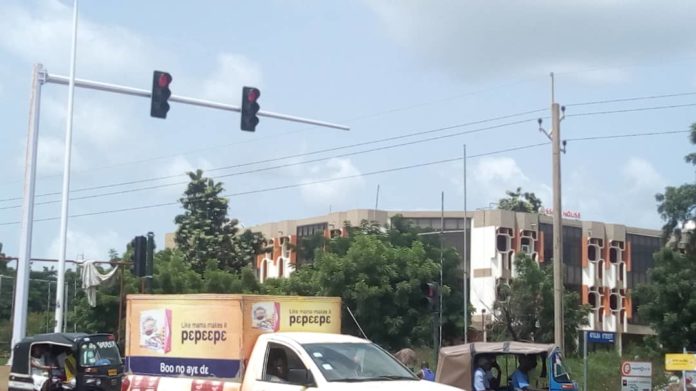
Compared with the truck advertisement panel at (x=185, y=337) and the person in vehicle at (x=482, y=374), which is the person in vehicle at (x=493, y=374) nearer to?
the person in vehicle at (x=482, y=374)

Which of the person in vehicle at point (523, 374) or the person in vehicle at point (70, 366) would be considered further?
the person in vehicle at point (70, 366)

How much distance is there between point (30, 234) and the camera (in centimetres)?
2192

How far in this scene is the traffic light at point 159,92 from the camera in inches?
709

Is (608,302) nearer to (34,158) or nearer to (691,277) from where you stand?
(691,277)

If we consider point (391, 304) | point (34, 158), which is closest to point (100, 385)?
point (34, 158)

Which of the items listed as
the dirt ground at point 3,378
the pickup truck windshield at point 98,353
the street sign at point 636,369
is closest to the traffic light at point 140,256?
the pickup truck windshield at point 98,353

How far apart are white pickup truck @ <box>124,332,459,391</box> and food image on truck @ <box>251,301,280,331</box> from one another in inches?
14.5

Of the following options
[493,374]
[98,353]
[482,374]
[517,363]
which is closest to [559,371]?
[517,363]

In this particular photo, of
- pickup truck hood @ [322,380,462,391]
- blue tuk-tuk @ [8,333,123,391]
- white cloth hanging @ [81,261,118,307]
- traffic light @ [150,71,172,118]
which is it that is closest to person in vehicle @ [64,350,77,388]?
blue tuk-tuk @ [8,333,123,391]

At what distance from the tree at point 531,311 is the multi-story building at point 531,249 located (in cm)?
1240

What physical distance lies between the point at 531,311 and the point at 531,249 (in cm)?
1929

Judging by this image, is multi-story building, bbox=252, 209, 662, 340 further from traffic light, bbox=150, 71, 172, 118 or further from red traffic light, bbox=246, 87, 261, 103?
traffic light, bbox=150, 71, 172, 118

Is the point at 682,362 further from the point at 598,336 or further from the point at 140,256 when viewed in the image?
the point at 140,256

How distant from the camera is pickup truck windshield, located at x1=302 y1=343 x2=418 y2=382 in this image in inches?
417
